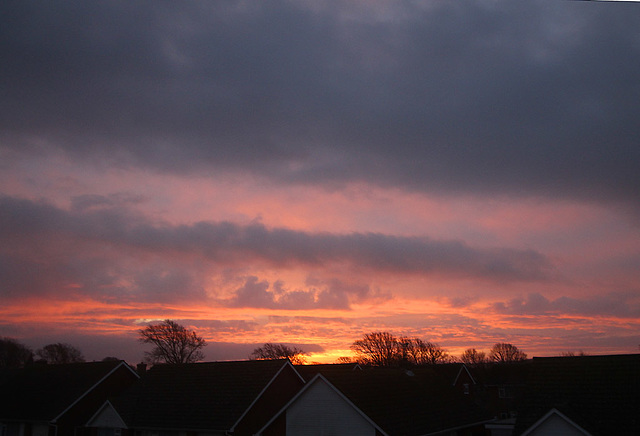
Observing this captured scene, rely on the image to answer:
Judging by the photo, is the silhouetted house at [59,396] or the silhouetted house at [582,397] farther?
→ the silhouetted house at [59,396]

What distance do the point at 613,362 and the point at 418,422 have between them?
10531mm

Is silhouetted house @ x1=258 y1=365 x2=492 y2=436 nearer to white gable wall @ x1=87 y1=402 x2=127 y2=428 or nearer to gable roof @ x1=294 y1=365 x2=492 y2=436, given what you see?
gable roof @ x1=294 y1=365 x2=492 y2=436

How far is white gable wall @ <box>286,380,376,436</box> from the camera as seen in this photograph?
26969mm

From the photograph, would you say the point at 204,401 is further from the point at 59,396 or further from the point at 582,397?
the point at 582,397

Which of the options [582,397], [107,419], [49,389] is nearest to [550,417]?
[582,397]

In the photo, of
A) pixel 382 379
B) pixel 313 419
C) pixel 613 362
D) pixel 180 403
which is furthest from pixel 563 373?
pixel 180 403

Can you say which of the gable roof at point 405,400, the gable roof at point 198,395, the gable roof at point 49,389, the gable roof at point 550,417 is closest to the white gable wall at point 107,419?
the gable roof at point 198,395

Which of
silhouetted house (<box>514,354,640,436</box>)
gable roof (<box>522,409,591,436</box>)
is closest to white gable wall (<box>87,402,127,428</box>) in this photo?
gable roof (<box>522,409,591,436</box>)

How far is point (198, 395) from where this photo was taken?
34.8 metres

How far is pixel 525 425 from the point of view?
2322 cm

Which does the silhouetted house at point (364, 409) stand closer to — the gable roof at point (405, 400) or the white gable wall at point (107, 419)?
the gable roof at point (405, 400)

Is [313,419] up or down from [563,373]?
down

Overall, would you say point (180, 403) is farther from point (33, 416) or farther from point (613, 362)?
point (613, 362)

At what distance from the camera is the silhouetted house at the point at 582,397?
72.7 feet
